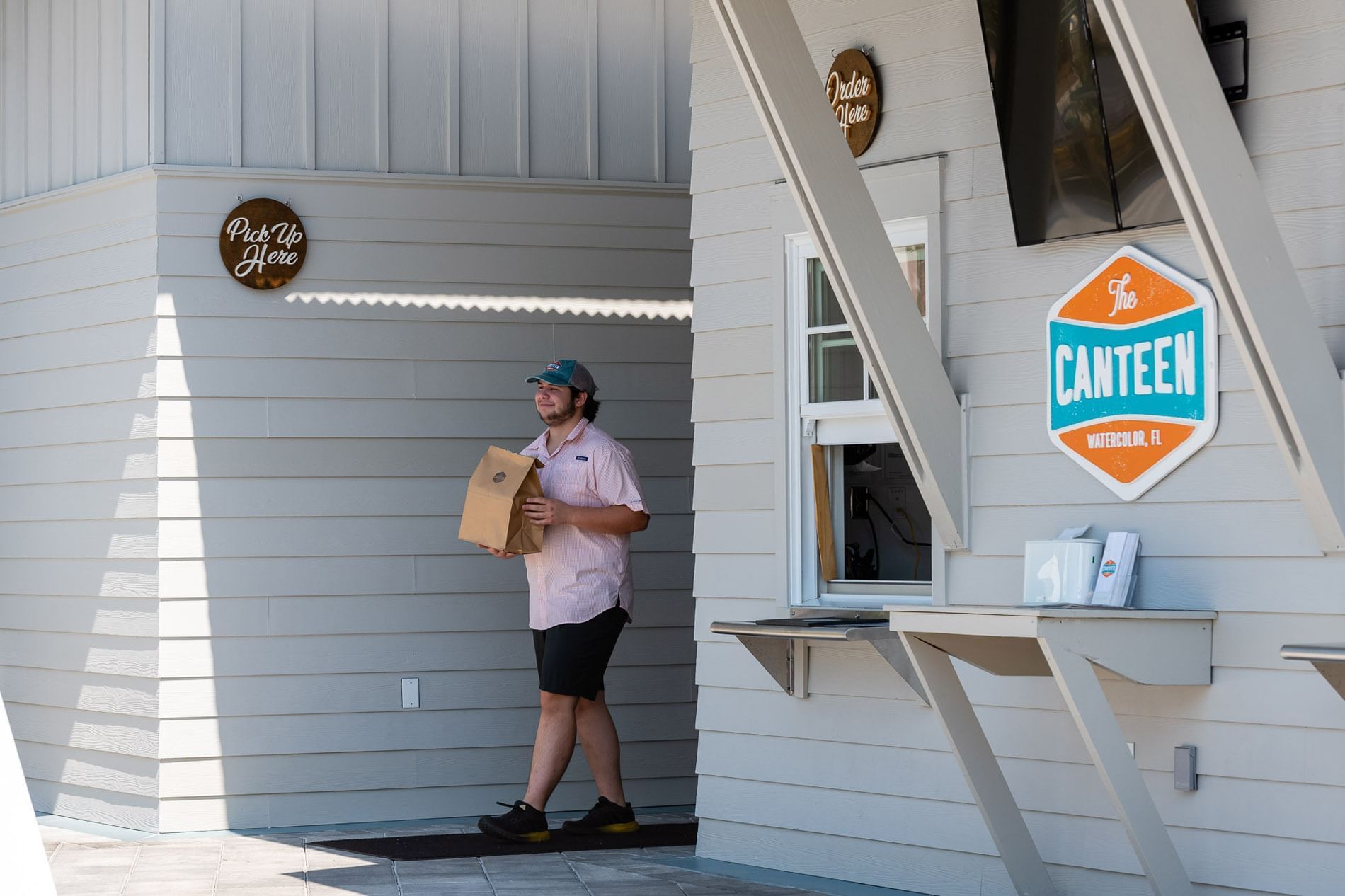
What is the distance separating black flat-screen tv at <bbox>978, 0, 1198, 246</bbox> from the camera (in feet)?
13.9

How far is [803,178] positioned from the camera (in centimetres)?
453

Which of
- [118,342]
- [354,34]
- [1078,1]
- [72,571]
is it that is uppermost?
[354,34]

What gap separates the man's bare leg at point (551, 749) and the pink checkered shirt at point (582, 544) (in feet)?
0.99

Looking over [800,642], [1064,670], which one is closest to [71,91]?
[800,642]

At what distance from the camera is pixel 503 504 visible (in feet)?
18.7

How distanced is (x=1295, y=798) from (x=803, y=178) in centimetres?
204

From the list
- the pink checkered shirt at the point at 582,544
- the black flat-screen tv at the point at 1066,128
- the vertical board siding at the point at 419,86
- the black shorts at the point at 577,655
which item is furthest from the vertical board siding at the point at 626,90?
the black flat-screen tv at the point at 1066,128

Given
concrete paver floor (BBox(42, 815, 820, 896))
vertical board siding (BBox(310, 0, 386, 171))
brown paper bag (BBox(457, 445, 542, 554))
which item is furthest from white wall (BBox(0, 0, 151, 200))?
concrete paver floor (BBox(42, 815, 820, 896))

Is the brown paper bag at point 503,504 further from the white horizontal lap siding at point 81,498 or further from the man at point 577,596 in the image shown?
the white horizontal lap siding at point 81,498

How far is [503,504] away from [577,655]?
66cm

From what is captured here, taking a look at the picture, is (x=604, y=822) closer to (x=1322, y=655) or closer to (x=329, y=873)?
(x=329, y=873)

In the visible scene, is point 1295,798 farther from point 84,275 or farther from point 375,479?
point 84,275

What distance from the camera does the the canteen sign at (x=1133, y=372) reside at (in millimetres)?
4195

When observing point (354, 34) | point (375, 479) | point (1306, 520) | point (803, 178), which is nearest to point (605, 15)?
point (354, 34)
